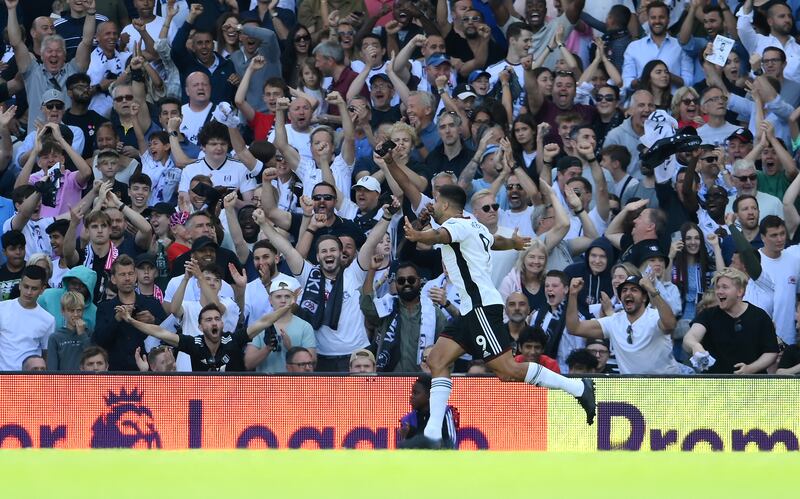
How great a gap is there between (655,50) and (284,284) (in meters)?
5.25

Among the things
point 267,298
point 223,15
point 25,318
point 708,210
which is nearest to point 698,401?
point 708,210

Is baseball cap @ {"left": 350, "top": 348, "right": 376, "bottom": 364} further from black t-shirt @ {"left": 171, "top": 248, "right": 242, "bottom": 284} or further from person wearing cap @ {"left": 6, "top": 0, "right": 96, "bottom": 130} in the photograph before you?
person wearing cap @ {"left": 6, "top": 0, "right": 96, "bottom": 130}

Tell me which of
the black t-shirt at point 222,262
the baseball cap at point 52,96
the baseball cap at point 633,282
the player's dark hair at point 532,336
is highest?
the baseball cap at point 52,96

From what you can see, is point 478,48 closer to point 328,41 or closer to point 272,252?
point 328,41

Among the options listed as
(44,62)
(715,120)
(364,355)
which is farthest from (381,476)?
(44,62)

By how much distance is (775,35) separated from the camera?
50.6ft

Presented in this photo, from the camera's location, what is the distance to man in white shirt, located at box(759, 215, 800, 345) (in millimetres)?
12828

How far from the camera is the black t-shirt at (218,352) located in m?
12.2

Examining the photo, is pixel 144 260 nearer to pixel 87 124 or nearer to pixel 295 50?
pixel 87 124

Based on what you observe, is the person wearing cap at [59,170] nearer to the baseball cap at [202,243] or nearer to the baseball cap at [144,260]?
the baseball cap at [144,260]

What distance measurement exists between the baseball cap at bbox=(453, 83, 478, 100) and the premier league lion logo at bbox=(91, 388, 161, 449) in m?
5.32

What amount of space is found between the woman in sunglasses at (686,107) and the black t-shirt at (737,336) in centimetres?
312

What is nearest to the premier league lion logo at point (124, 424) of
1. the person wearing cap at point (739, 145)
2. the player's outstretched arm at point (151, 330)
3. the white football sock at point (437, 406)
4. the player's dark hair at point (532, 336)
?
the player's outstretched arm at point (151, 330)

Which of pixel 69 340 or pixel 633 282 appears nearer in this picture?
pixel 633 282
